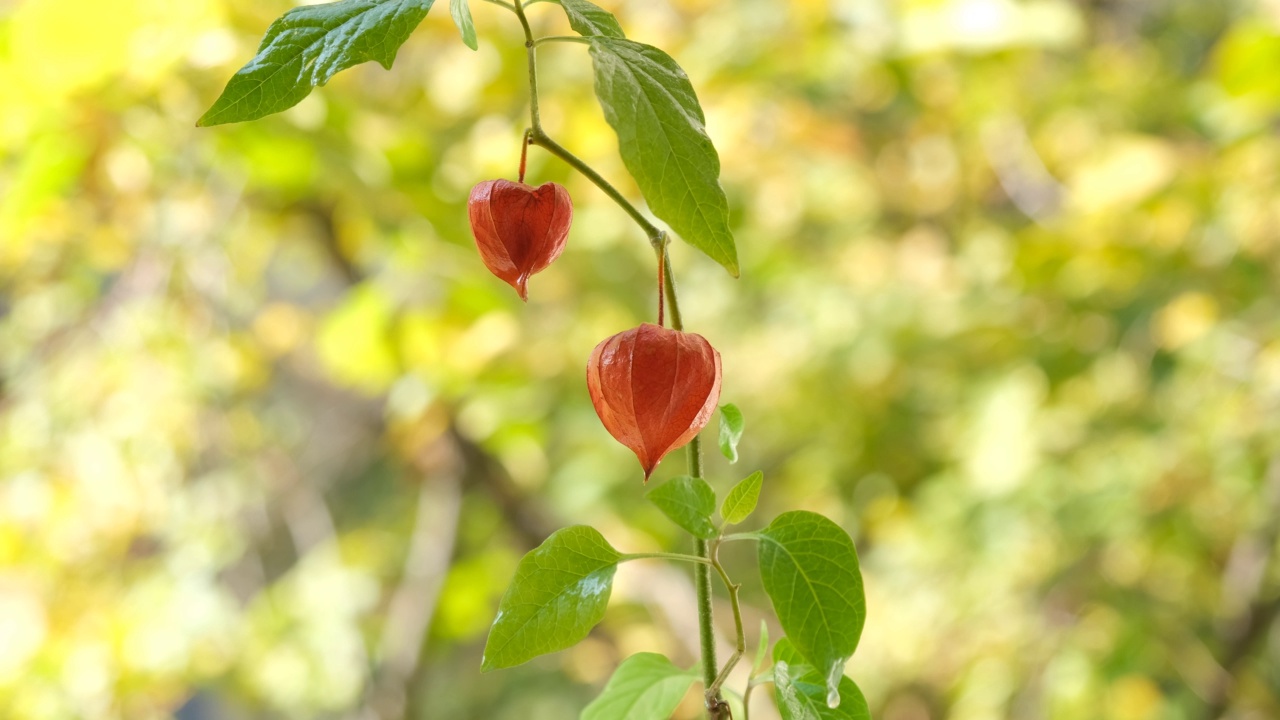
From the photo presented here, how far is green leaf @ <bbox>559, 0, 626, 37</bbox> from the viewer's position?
0.19 metres

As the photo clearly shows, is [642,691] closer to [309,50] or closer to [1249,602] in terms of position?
[309,50]

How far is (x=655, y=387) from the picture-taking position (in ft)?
0.69

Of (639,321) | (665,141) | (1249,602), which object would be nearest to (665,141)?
(665,141)

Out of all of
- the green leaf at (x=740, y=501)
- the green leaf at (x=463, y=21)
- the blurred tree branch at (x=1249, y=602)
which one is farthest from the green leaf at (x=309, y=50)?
the blurred tree branch at (x=1249, y=602)

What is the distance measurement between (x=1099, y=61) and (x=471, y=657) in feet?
4.68

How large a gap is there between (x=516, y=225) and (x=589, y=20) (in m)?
0.05

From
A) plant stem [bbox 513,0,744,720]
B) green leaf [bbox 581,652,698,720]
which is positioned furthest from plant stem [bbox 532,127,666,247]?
green leaf [bbox 581,652,698,720]

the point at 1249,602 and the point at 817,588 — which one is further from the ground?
the point at 817,588

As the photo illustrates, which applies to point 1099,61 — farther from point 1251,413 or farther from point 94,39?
point 94,39

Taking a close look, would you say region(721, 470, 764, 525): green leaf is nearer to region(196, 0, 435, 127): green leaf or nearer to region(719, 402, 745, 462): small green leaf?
region(719, 402, 745, 462): small green leaf

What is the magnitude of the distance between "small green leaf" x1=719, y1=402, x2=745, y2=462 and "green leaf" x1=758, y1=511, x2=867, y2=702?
0.08ft

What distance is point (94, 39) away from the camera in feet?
1.93

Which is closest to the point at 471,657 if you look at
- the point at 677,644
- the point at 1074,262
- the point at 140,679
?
the point at 677,644

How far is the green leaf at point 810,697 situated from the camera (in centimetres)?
21
